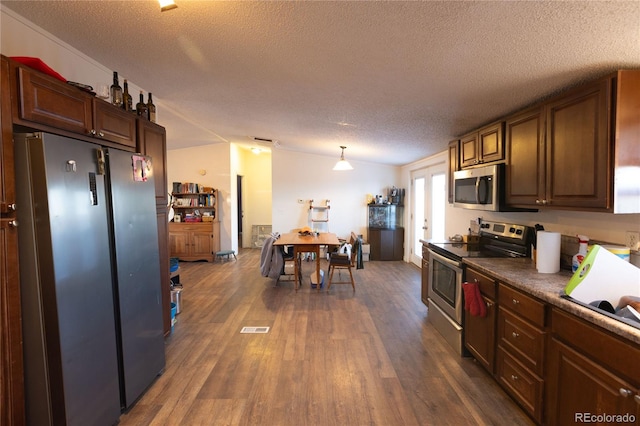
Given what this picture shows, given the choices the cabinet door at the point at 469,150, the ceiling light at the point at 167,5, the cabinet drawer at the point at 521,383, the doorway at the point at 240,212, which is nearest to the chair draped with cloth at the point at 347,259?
the cabinet door at the point at 469,150

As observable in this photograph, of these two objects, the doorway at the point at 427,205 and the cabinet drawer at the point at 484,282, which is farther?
the doorway at the point at 427,205

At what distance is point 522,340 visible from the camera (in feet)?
5.78

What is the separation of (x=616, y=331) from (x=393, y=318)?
2.23 m

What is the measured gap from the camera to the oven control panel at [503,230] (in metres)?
2.49

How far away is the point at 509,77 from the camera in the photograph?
1.81m

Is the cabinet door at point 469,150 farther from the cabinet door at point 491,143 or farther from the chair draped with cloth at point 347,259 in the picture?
the chair draped with cloth at point 347,259

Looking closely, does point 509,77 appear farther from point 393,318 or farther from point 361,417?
point 393,318

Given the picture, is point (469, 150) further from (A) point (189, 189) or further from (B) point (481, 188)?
(A) point (189, 189)

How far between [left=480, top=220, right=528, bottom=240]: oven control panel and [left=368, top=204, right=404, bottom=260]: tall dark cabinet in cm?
315

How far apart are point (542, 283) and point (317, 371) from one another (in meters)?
1.69

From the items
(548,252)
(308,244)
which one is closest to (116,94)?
(308,244)

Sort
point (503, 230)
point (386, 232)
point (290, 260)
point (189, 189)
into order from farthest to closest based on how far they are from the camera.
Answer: point (189, 189) → point (386, 232) → point (290, 260) → point (503, 230)

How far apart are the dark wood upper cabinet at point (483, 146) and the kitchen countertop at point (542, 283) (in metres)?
0.94

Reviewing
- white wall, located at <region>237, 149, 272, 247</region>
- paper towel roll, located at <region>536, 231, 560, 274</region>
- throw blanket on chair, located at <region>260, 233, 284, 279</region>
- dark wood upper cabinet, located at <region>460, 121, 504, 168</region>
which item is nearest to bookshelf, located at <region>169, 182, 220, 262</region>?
white wall, located at <region>237, 149, 272, 247</region>
